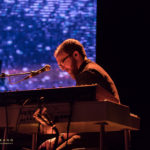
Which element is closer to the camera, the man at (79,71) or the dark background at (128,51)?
the man at (79,71)

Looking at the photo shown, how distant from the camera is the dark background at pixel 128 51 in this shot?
3.44 m

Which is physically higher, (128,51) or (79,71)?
(128,51)

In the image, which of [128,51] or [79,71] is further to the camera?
[128,51]

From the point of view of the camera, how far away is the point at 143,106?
3424 mm

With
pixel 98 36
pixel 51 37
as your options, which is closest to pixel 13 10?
pixel 51 37

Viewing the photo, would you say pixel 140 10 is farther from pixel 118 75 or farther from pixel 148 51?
pixel 118 75

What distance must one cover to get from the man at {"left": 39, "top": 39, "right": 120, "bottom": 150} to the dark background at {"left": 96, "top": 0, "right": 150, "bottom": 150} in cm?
138

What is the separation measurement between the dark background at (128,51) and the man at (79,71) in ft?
4.54

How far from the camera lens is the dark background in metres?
3.44

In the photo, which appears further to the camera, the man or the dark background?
the dark background

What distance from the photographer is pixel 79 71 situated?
2309mm

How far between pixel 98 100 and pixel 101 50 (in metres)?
2.46

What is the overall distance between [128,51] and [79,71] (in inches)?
64.9

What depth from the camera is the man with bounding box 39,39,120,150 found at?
1.93 metres
